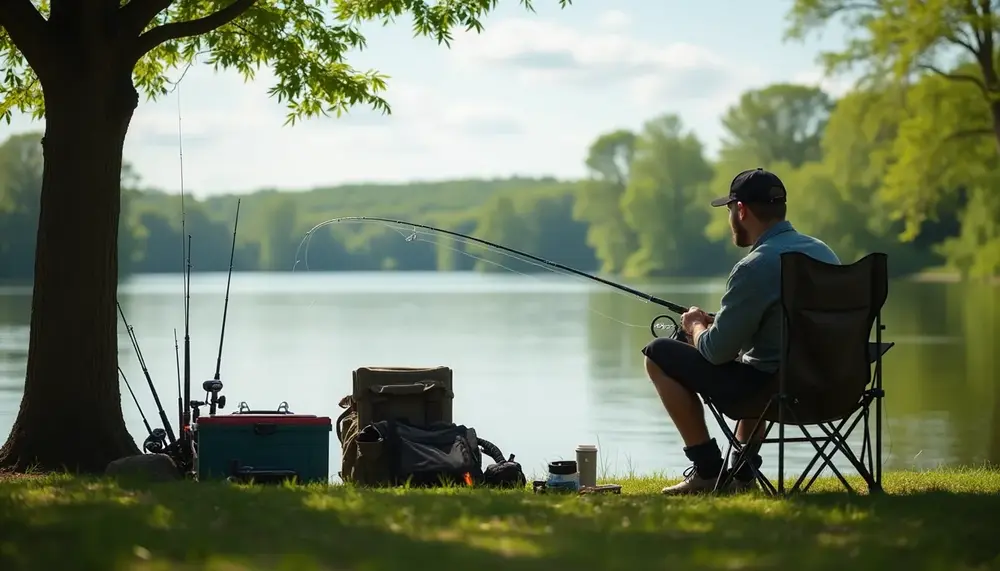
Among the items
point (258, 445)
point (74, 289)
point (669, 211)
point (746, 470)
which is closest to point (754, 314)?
point (746, 470)

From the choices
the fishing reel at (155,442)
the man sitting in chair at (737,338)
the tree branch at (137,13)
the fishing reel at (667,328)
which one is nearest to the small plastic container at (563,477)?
the man sitting in chair at (737,338)

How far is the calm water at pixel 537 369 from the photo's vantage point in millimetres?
11555

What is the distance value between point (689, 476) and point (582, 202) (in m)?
66.6

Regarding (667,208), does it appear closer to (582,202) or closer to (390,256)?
(582,202)

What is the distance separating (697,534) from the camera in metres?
3.77

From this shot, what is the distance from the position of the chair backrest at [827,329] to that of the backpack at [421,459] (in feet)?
4.36

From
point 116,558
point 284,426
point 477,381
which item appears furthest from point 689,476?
point 477,381

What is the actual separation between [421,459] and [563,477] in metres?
0.60

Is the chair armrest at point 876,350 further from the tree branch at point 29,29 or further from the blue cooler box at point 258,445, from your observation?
the tree branch at point 29,29

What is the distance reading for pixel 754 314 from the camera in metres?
5.02

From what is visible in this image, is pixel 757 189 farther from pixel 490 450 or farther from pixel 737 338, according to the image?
pixel 490 450

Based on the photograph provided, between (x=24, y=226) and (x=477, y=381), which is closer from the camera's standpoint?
(x=477, y=381)

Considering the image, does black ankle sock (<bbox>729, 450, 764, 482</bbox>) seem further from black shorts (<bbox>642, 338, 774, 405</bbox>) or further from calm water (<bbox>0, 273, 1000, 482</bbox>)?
calm water (<bbox>0, 273, 1000, 482</bbox>)

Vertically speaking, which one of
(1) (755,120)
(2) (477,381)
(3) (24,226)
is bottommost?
(2) (477,381)
